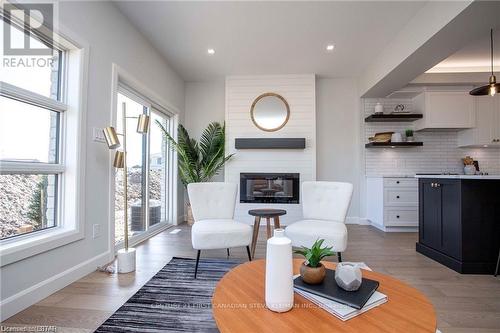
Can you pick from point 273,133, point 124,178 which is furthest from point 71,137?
point 273,133

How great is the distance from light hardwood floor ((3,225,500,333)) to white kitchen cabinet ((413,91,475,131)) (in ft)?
7.36

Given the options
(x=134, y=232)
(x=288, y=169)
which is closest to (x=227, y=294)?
(x=134, y=232)

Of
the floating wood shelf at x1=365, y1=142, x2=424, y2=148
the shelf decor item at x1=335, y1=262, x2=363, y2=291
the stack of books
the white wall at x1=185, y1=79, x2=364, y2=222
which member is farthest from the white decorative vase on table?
the floating wood shelf at x1=365, y1=142, x2=424, y2=148

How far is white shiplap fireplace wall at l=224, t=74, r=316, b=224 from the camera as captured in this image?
4555 mm

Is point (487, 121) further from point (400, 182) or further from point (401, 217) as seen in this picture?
point (401, 217)

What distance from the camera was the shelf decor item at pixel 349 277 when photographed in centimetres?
106

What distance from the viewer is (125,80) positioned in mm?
2943

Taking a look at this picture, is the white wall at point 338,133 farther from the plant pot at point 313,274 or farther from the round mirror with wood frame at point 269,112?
the plant pot at point 313,274

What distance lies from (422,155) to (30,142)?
18.2 ft

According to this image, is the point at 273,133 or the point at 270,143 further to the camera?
the point at 273,133

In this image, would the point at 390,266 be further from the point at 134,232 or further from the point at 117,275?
the point at 134,232

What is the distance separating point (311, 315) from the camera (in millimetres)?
936

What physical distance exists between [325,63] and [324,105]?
90 cm
